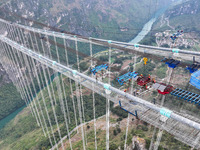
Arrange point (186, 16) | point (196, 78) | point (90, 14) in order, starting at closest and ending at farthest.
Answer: point (196, 78)
point (186, 16)
point (90, 14)

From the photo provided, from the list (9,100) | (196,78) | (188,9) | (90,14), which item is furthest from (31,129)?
(188,9)

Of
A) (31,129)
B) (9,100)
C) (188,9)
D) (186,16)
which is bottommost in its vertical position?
(31,129)

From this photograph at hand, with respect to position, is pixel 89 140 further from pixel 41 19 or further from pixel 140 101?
pixel 41 19

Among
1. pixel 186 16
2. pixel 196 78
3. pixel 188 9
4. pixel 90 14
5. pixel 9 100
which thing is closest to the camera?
pixel 196 78

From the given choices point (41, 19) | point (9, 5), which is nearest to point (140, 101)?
point (9, 5)

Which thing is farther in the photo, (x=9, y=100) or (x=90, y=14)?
(x=90, y=14)

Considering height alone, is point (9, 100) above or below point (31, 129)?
above

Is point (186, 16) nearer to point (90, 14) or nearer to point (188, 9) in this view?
point (188, 9)

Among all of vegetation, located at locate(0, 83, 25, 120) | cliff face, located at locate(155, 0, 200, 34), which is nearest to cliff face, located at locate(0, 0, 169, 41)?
cliff face, located at locate(155, 0, 200, 34)

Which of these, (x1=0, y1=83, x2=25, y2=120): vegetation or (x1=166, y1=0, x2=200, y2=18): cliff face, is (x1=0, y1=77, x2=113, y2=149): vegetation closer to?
(x1=0, y1=83, x2=25, y2=120): vegetation
